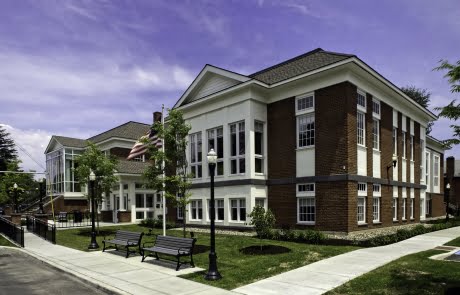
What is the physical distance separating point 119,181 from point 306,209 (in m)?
17.9

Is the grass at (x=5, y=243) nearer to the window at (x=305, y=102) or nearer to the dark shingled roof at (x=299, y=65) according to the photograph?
the dark shingled roof at (x=299, y=65)

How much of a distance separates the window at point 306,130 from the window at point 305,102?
479 mm

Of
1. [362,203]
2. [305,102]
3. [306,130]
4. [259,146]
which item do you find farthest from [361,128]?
[259,146]

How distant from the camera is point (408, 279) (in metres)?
9.39

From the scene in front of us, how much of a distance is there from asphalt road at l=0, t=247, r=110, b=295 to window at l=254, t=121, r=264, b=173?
1265 cm

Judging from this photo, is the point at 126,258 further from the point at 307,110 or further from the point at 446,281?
the point at 307,110

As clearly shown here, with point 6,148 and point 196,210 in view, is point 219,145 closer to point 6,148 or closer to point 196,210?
point 196,210

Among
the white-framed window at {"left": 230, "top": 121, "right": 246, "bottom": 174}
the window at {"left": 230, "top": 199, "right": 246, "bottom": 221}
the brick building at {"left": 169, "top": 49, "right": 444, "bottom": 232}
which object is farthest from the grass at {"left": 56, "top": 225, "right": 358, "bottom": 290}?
the white-framed window at {"left": 230, "top": 121, "right": 246, "bottom": 174}

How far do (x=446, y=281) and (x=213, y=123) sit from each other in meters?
17.4

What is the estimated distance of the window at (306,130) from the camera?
66.1ft

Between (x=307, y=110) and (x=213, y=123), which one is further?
(x=213, y=123)

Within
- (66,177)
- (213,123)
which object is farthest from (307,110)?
(66,177)

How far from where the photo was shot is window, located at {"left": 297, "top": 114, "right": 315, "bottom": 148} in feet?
66.1

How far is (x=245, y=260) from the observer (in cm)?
1286
